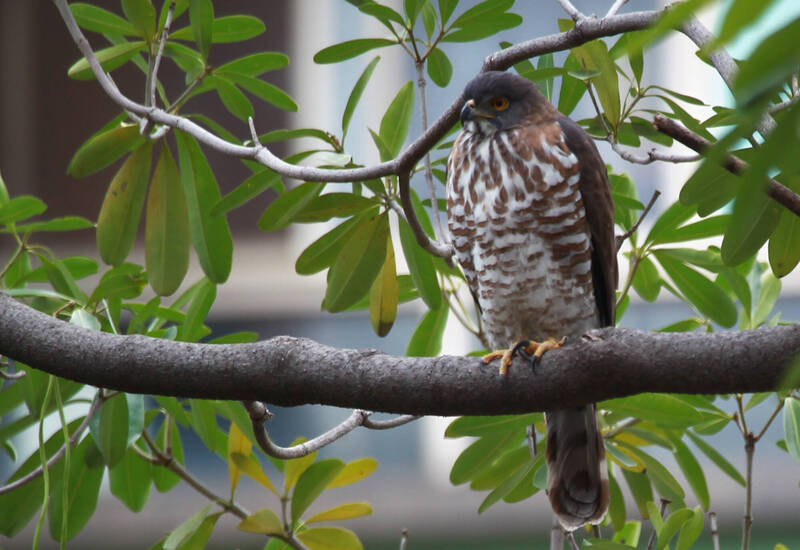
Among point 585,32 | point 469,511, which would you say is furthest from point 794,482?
point 585,32

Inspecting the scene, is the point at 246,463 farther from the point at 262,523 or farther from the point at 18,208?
the point at 18,208

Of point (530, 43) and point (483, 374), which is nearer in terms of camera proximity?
point (483, 374)

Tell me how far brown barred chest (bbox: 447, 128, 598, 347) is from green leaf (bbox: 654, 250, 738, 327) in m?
0.19

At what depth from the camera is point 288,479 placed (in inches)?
74.6

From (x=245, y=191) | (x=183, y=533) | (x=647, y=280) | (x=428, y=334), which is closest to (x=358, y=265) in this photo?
(x=245, y=191)

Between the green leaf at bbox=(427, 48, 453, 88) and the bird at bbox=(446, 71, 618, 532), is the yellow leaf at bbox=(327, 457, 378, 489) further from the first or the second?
the green leaf at bbox=(427, 48, 453, 88)

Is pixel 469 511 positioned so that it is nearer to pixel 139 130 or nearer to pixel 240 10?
pixel 240 10

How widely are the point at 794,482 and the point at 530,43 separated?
3.81m

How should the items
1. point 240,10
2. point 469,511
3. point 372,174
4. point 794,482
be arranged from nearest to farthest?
point 372,174, point 794,482, point 469,511, point 240,10

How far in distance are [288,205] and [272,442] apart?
0.49 meters

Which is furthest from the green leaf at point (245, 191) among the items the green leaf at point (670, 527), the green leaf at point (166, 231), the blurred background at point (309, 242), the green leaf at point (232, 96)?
the blurred background at point (309, 242)

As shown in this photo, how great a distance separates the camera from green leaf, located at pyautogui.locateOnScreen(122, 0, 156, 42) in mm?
1721

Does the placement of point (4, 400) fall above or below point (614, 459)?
above

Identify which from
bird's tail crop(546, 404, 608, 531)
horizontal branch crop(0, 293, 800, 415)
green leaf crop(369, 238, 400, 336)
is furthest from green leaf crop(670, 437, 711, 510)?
horizontal branch crop(0, 293, 800, 415)
